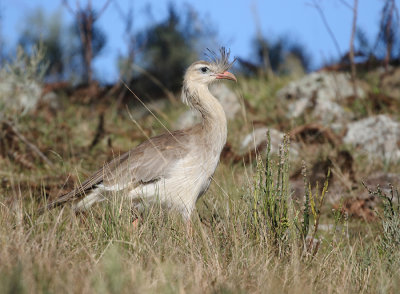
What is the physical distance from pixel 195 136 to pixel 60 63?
1294 centimetres

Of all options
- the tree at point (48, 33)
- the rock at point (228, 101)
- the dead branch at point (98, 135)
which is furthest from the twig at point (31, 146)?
the tree at point (48, 33)

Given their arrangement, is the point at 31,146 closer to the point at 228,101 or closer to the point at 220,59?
the point at 220,59

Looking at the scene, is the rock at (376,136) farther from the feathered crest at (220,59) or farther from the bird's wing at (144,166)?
the bird's wing at (144,166)

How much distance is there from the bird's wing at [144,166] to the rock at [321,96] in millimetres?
4430

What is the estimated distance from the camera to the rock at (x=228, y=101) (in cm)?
1010

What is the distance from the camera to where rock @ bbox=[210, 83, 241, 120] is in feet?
33.1

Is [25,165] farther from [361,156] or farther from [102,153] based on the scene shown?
[361,156]

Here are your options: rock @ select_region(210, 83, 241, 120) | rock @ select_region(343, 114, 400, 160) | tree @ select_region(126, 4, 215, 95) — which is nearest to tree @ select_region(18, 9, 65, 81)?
tree @ select_region(126, 4, 215, 95)

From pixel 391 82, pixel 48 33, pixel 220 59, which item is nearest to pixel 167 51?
pixel 48 33

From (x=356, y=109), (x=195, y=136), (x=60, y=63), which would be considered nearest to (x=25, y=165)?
(x=195, y=136)

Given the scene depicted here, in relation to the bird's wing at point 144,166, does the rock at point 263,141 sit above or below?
below

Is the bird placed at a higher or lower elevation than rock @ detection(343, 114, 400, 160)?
higher

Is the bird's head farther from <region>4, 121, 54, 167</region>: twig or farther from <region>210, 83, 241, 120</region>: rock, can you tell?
<region>210, 83, 241, 120</region>: rock

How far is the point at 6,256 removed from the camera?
10.1 ft
